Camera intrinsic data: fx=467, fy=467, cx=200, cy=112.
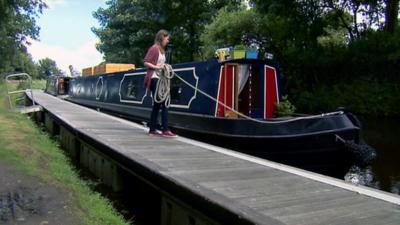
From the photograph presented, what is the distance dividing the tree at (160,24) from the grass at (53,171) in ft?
54.4

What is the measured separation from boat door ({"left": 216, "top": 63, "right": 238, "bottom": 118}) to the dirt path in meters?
4.13

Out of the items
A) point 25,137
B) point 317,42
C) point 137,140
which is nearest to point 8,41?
point 317,42

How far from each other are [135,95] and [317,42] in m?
9.69

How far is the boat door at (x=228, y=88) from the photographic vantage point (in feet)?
28.7

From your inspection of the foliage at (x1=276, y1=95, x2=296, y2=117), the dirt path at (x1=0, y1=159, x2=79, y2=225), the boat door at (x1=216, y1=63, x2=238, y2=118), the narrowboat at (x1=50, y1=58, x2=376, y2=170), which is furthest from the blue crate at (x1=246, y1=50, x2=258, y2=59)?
the dirt path at (x1=0, y1=159, x2=79, y2=225)

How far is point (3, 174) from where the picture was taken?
5.53 m

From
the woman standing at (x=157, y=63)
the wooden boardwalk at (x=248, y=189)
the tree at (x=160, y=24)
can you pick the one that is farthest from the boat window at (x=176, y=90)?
the tree at (x=160, y=24)

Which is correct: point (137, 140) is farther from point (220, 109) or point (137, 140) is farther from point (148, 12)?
point (148, 12)

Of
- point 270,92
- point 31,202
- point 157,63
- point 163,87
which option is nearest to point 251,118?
point 270,92

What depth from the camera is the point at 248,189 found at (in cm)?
412

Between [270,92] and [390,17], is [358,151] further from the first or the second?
[390,17]

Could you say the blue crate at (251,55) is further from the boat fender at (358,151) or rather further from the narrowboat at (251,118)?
the boat fender at (358,151)

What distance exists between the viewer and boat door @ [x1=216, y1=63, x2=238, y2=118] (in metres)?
8.73

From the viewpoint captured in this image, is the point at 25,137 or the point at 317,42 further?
the point at 317,42
